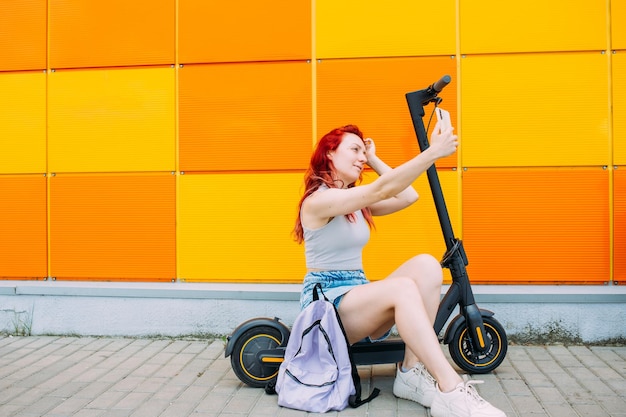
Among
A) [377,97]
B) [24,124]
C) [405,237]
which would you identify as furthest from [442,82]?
[24,124]

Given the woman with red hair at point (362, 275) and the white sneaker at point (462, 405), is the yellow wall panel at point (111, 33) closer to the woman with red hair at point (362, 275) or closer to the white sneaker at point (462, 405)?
the woman with red hair at point (362, 275)

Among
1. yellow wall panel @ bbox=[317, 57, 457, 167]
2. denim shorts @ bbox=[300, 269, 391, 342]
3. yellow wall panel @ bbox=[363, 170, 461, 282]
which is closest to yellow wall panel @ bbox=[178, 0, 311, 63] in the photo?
yellow wall panel @ bbox=[317, 57, 457, 167]

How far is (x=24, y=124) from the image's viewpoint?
15.8 feet

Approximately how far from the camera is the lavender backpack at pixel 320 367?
309 cm

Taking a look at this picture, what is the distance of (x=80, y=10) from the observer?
15.5 ft

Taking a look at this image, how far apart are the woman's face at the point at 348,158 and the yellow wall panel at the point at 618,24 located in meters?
2.19

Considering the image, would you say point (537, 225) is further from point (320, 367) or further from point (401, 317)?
point (320, 367)

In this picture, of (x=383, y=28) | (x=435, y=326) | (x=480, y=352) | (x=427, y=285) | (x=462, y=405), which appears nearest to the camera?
(x=462, y=405)

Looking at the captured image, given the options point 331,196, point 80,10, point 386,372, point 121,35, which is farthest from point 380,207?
point 80,10

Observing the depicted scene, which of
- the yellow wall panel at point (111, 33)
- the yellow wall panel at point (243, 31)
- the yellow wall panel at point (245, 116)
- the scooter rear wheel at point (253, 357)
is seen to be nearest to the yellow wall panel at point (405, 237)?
the yellow wall panel at point (245, 116)

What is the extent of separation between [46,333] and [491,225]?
3.34 meters

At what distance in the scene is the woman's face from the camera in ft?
11.0

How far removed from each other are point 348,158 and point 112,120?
2.22m

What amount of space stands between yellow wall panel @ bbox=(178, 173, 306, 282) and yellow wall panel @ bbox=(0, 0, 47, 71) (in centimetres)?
152
